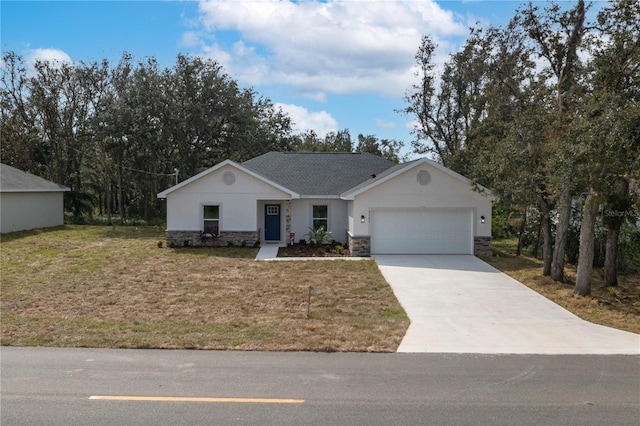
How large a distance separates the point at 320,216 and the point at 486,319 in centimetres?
1263

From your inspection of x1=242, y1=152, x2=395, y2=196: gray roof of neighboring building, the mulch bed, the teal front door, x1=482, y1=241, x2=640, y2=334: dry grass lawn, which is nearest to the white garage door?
x1=482, y1=241, x2=640, y2=334: dry grass lawn

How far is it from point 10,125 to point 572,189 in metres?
39.0

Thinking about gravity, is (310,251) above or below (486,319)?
above

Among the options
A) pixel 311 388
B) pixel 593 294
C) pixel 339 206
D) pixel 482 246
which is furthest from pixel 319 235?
pixel 311 388

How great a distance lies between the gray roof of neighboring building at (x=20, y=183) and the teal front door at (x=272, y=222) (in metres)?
14.2

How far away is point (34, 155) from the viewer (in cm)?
3741

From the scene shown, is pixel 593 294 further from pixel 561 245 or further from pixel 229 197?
pixel 229 197

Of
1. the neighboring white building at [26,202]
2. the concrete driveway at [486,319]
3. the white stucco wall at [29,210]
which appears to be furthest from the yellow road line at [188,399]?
the white stucco wall at [29,210]

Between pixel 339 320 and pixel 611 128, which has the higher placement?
pixel 611 128

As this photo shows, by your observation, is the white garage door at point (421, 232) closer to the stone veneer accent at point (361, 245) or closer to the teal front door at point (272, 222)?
the stone veneer accent at point (361, 245)

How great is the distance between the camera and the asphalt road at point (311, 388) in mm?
5273

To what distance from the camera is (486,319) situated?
10.2 meters

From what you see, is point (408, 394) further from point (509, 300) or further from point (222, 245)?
point (222, 245)

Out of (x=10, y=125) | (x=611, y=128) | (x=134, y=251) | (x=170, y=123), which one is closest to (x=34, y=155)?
(x=10, y=125)
